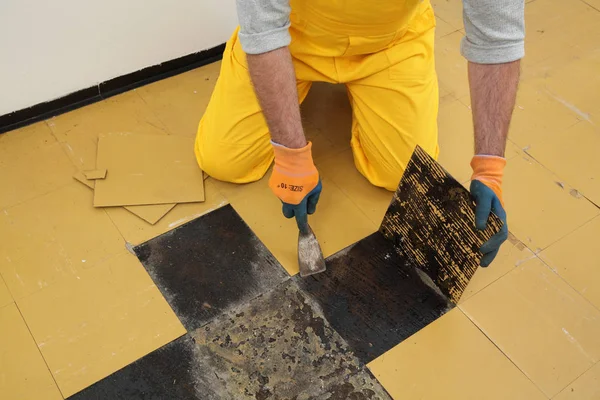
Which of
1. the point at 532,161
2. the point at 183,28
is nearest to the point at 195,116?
the point at 183,28

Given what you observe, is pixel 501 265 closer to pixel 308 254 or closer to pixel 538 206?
pixel 538 206

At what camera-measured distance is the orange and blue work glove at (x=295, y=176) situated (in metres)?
1.42

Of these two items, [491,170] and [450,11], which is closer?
[491,170]

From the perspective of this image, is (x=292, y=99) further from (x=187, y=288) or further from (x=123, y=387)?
(x=123, y=387)

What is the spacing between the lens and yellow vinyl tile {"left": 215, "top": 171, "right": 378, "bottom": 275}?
1698 mm

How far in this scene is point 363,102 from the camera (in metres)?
1.79

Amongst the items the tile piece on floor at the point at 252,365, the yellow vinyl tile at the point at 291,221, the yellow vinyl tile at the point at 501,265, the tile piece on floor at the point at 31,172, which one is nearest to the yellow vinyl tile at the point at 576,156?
the yellow vinyl tile at the point at 501,265

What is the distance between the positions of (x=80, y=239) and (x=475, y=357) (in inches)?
44.4

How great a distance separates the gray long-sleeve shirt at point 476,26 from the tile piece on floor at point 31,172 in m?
0.86

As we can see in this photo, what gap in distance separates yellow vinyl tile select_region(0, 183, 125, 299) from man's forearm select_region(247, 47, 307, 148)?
2.03 feet

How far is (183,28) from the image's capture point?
6.88ft

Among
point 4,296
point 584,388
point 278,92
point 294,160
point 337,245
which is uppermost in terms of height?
point 278,92

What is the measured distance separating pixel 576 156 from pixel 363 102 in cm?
79

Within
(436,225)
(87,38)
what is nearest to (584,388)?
(436,225)
